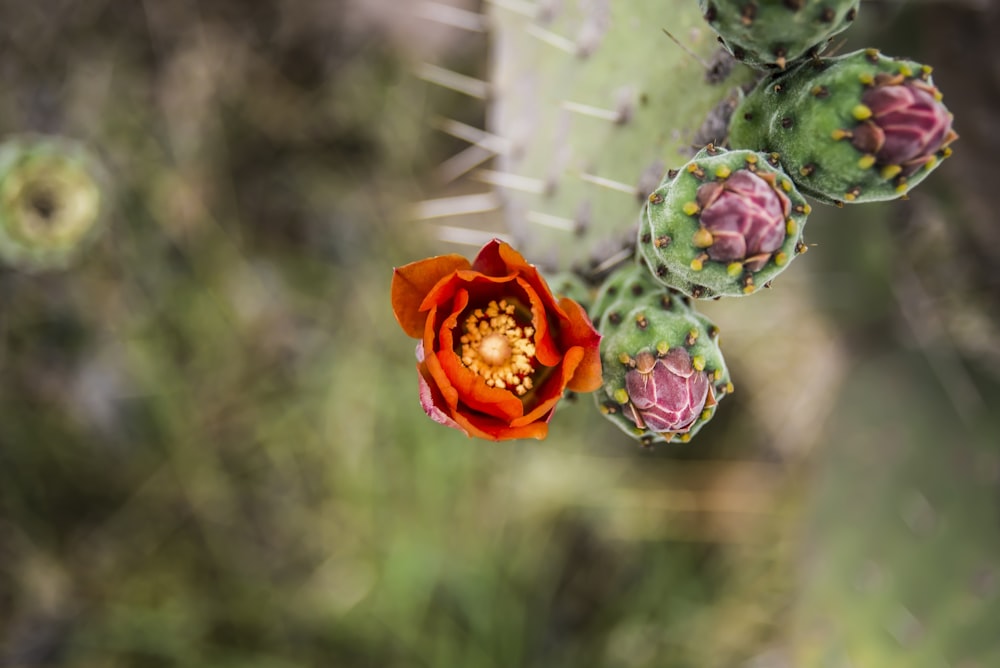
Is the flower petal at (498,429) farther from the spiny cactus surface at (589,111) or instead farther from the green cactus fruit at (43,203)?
the green cactus fruit at (43,203)

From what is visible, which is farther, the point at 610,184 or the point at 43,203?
the point at 43,203

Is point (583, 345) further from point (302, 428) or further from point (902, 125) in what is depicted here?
point (302, 428)

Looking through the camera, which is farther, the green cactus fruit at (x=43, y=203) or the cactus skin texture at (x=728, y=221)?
the green cactus fruit at (x=43, y=203)

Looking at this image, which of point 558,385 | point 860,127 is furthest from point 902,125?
point 558,385

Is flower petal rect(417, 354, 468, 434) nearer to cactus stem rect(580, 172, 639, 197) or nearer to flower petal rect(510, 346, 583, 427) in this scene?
flower petal rect(510, 346, 583, 427)

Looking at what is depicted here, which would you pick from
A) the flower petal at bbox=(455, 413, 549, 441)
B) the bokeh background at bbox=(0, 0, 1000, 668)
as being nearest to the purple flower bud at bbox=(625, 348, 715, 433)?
the flower petal at bbox=(455, 413, 549, 441)

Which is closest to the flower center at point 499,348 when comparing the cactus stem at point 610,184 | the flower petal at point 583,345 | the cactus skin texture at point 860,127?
the flower petal at point 583,345

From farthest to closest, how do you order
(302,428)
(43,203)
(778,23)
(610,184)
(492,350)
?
(302,428) → (43,203) → (610,184) → (492,350) → (778,23)
